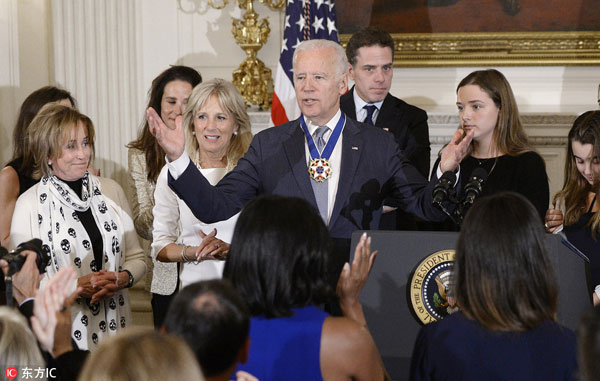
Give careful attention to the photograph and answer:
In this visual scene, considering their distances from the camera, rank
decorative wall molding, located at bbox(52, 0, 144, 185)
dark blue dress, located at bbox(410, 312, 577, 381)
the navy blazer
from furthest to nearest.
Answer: decorative wall molding, located at bbox(52, 0, 144, 185) < the navy blazer < dark blue dress, located at bbox(410, 312, 577, 381)

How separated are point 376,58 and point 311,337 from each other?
285 centimetres

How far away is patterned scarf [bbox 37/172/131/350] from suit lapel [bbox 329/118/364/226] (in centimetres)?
115

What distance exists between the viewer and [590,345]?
4.75 feet

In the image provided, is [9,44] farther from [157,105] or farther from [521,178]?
[521,178]

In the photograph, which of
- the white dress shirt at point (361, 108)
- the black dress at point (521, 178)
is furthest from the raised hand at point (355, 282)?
the white dress shirt at point (361, 108)

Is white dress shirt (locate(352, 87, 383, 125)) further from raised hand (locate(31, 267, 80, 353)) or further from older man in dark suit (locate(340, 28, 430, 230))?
raised hand (locate(31, 267, 80, 353))

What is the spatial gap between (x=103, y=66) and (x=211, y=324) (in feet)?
17.0

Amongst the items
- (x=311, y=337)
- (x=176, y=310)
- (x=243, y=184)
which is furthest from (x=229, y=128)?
(x=176, y=310)

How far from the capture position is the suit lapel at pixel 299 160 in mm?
3359

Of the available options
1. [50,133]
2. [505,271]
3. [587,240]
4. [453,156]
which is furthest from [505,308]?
[50,133]

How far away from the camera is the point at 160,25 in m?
6.54

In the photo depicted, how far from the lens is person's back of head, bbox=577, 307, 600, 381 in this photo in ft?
4.71

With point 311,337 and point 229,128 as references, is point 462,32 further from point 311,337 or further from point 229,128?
point 311,337

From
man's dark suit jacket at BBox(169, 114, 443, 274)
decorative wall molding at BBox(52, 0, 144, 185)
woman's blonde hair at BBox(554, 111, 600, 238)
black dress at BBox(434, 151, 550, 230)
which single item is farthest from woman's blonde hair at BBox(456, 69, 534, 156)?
decorative wall molding at BBox(52, 0, 144, 185)
